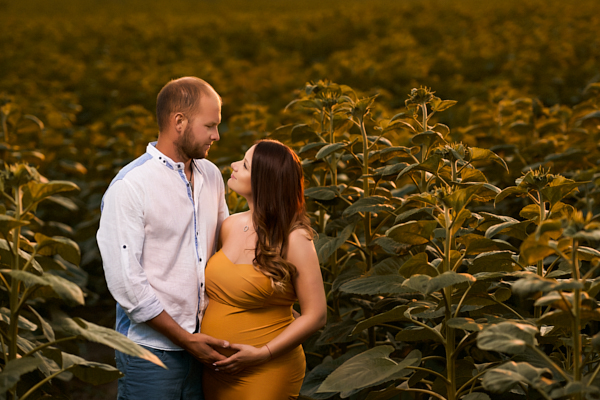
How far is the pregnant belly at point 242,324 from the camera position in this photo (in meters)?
2.04

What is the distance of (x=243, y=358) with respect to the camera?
1.95m

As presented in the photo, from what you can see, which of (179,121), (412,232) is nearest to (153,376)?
(179,121)

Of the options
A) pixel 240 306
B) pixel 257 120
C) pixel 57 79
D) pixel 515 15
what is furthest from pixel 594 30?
pixel 240 306

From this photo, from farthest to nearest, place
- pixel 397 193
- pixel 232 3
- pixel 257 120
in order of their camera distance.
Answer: pixel 232 3, pixel 257 120, pixel 397 193

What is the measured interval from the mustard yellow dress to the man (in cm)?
6

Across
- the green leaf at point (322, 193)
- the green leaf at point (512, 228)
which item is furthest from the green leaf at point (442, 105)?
the green leaf at point (512, 228)

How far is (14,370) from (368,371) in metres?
0.91

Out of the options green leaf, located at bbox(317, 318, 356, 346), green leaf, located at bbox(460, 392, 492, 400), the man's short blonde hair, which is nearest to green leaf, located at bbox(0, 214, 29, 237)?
the man's short blonde hair

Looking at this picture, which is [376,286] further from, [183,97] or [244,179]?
[183,97]

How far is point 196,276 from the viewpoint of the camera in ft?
6.84

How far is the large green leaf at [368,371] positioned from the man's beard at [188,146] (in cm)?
90

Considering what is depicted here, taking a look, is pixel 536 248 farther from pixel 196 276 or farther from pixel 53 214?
pixel 53 214

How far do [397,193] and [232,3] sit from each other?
24.5 metres

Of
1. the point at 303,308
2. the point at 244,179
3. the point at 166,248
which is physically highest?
the point at 244,179
